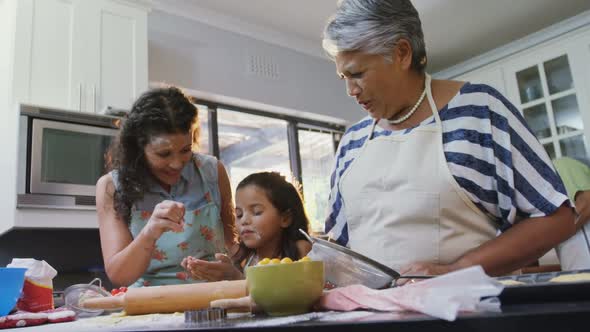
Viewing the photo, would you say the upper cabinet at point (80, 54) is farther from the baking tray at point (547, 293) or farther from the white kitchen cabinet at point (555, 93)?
the white kitchen cabinet at point (555, 93)

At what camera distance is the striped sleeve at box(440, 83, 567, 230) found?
945 mm

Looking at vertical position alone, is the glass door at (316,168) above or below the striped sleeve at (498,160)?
above

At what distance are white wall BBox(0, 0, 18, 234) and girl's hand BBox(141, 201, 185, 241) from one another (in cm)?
123

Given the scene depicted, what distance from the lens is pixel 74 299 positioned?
3.20 ft

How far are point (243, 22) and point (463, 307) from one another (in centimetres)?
339

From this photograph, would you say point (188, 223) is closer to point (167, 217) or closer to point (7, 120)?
point (167, 217)

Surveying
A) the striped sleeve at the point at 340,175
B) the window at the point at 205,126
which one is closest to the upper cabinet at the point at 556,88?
the window at the point at 205,126

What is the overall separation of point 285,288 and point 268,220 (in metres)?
1.02

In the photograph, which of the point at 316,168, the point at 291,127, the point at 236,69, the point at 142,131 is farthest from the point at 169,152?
the point at 316,168

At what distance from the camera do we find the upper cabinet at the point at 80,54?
7.65ft

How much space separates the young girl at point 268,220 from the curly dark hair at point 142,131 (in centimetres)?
28

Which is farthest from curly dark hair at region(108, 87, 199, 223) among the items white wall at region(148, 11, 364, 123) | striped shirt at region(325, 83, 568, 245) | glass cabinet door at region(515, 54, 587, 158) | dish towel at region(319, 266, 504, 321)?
glass cabinet door at region(515, 54, 587, 158)

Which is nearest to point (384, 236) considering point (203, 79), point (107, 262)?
point (107, 262)

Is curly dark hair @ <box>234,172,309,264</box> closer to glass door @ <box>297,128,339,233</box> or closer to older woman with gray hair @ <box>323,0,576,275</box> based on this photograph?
older woman with gray hair @ <box>323,0,576,275</box>
